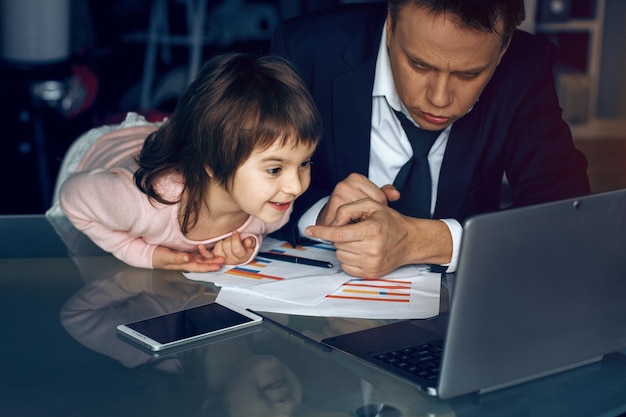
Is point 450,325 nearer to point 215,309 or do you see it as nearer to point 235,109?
point 215,309

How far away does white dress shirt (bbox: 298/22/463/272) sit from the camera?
184 centimetres

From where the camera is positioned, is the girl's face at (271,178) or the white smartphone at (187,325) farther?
the girl's face at (271,178)

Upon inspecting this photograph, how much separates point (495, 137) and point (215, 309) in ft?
2.86

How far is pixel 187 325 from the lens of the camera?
1.16 meters

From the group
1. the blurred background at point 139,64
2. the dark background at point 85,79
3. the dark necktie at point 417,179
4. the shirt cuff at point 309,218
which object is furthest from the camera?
the dark background at point 85,79

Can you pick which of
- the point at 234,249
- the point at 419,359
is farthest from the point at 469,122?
the point at 419,359

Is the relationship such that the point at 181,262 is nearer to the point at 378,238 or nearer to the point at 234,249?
the point at 234,249

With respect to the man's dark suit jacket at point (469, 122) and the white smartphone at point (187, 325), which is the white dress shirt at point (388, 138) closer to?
the man's dark suit jacket at point (469, 122)

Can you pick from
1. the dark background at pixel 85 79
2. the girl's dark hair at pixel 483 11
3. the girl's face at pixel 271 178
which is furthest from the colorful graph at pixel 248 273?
the dark background at pixel 85 79

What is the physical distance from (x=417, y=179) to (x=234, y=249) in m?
0.50

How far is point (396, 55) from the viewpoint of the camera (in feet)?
5.39

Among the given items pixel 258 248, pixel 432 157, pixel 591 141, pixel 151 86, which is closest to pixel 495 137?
pixel 432 157

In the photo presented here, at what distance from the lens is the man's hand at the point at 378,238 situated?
1404 millimetres

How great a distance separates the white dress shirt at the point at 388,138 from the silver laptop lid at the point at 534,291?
0.84 meters
